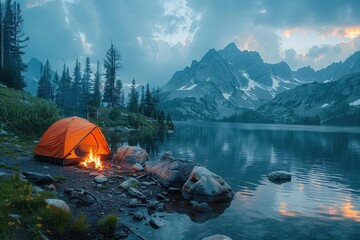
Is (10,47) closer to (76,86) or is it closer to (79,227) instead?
(76,86)

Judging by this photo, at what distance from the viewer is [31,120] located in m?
34.1

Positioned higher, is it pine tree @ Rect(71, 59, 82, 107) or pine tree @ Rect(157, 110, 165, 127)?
pine tree @ Rect(71, 59, 82, 107)

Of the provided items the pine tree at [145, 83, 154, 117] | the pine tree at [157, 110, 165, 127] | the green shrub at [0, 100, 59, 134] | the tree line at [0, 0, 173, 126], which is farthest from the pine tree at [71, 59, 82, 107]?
the green shrub at [0, 100, 59, 134]

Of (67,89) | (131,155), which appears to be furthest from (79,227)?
(67,89)

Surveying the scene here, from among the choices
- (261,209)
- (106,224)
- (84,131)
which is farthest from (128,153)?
(106,224)

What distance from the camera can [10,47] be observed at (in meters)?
76.4

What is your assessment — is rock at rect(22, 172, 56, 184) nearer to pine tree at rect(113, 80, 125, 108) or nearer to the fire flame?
the fire flame

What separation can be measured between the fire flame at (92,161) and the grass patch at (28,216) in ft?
36.8

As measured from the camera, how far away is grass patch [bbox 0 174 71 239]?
30.2 ft

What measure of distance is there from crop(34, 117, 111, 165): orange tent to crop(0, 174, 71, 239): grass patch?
10.2 metres

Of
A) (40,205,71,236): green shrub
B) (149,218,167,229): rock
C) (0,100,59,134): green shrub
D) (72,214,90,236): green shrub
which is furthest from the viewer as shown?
(0,100,59,134): green shrub

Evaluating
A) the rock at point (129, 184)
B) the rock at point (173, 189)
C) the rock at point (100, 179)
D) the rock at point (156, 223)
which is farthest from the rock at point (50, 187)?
the rock at point (173, 189)

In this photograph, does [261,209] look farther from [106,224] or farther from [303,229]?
[106,224]

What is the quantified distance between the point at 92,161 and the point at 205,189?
1097 cm
